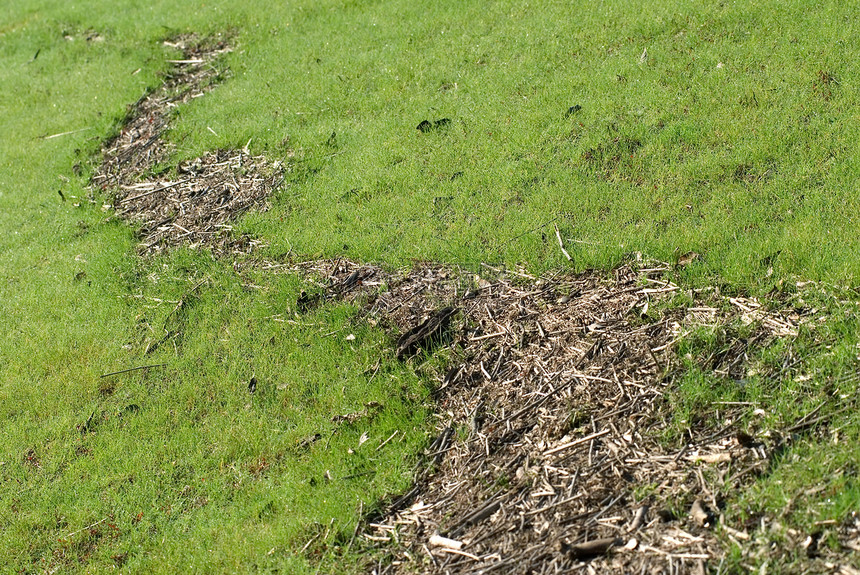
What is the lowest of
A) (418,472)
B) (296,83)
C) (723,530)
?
(418,472)

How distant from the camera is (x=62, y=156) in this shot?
1132 centimetres

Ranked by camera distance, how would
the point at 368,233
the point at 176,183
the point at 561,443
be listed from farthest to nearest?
the point at 176,183 → the point at 368,233 → the point at 561,443

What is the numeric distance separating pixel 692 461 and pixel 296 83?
7884mm

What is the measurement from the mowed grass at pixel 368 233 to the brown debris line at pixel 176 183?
283mm

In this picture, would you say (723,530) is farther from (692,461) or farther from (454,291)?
(454,291)

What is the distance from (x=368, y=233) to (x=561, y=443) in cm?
348

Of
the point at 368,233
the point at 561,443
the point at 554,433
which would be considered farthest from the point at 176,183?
the point at 561,443

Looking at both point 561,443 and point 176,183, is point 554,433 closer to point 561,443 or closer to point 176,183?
point 561,443

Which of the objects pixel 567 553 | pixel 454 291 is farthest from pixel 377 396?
pixel 567 553

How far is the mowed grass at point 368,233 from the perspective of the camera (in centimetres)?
608

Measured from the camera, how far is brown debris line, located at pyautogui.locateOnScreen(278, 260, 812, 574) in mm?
4723

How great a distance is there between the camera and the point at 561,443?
5.45m

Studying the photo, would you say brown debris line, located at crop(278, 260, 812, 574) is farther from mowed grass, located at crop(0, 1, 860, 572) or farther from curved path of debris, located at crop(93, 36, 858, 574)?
mowed grass, located at crop(0, 1, 860, 572)

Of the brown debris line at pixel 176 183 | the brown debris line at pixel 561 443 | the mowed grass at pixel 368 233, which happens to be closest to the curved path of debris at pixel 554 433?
the brown debris line at pixel 561 443
